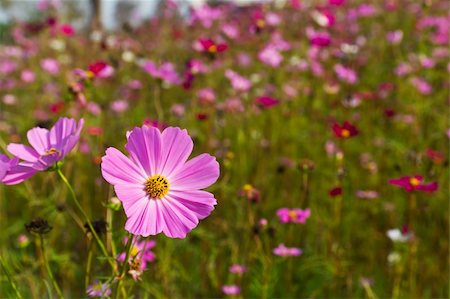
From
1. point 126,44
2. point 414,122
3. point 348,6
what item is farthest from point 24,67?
point 414,122

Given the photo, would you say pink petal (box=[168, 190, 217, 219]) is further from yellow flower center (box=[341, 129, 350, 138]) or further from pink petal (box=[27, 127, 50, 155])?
yellow flower center (box=[341, 129, 350, 138])

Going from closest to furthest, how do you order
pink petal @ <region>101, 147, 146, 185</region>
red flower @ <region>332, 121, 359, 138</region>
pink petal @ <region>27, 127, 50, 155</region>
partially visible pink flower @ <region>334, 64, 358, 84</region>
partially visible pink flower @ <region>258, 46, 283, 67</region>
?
pink petal @ <region>101, 147, 146, 185</region>
pink petal @ <region>27, 127, 50, 155</region>
red flower @ <region>332, 121, 359, 138</region>
partially visible pink flower @ <region>258, 46, 283, 67</region>
partially visible pink flower @ <region>334, 64, 358, 84</region>

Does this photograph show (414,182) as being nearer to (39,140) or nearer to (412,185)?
(412,185)

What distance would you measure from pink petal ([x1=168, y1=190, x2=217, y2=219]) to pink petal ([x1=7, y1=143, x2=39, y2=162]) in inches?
7.4

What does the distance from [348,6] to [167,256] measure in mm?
3867

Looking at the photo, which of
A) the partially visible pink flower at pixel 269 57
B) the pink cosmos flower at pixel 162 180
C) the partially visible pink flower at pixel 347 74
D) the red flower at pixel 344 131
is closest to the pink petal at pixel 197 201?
the pink cosmos flower at pixel 162 180

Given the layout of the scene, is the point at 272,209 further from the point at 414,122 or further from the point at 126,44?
the point at 126,44

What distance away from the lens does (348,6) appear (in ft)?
15.5

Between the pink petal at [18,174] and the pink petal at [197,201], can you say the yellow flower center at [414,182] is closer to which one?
the pink petal at [197,201]

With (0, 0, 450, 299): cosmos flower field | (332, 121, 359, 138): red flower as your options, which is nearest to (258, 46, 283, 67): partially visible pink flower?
(0, 0, 450, 299): cosmos flower field

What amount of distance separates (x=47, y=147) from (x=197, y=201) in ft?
0.78

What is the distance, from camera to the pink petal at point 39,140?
73 cm

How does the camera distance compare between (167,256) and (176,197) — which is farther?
(167,256)

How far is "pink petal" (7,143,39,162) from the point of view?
68 cm
